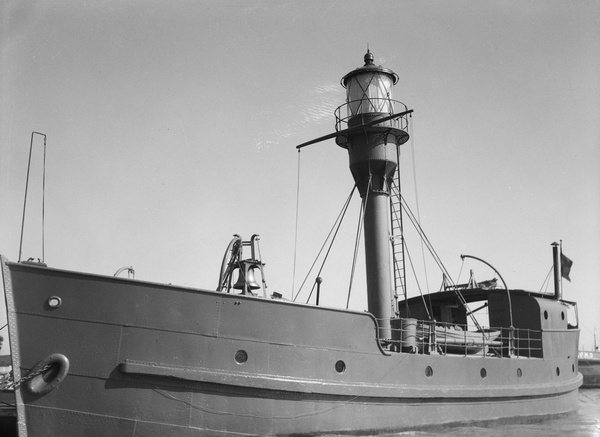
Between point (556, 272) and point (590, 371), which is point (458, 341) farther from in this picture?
point (590, 371)

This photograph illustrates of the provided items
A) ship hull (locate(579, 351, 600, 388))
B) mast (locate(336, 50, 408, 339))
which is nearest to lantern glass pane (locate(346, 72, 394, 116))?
mast (locate(336, 50, 408, 339))

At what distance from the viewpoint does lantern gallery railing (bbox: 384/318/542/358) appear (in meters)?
10.8

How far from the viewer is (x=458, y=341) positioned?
465 inches

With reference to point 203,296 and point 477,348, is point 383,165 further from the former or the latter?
point 203,296

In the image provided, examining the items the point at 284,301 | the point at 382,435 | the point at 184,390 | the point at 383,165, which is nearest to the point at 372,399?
the point at 382,435

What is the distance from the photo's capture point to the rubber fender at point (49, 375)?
7469 mm

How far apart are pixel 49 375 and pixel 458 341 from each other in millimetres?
8078

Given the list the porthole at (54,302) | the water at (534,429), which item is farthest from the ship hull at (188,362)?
the water at (534,429)

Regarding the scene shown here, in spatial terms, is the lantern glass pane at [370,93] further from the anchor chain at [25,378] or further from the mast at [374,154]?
the anchor chain at [25,378]

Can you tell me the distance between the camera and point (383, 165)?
41.3 ft

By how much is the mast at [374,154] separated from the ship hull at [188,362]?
2.29m

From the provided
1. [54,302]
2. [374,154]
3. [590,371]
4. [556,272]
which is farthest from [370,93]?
[590,371]

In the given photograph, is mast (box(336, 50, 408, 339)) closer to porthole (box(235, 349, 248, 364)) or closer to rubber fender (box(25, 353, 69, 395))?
porthole (box(235, 349, 248, 364))

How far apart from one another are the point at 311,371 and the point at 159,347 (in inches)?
99.3
